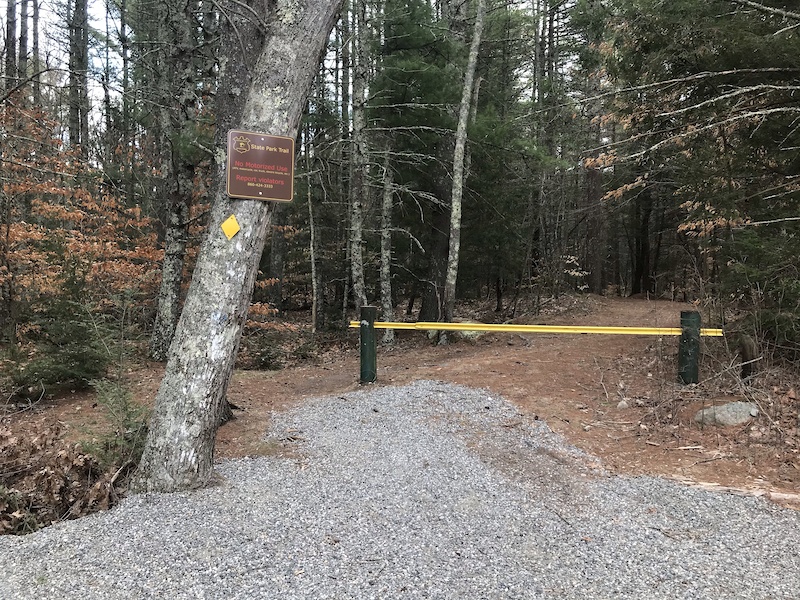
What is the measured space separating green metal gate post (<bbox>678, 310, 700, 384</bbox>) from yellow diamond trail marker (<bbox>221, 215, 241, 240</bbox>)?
16.9 ft

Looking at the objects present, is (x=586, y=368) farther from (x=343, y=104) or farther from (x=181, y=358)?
(x=343, y=104)

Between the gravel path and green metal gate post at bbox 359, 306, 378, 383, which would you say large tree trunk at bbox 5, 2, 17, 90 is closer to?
green metal gate post at bbox 359, 306, 378, 383

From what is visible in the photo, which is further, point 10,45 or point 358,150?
point 358,150

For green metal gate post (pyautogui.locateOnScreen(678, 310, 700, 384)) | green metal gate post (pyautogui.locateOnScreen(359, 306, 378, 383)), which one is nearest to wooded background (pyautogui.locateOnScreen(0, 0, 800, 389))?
green metal gate post (pyautogui.locateOnScreen(678, 310, 700, 384))

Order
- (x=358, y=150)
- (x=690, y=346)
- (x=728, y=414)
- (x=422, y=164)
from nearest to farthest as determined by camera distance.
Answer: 1. (x=728, y=414)
2. (x=690, y=346)
3. (x=358, y=150)
4. (x=422, y=164)

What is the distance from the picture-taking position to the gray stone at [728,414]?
→ 17.0 feet

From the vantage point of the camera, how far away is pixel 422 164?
11852 millimetres

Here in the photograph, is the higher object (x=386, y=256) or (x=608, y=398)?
(x=386, y=256)

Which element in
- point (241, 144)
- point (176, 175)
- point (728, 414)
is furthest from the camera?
point (176, 175)

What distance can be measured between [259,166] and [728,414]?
5.05 metres

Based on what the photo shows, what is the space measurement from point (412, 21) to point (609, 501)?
10697 millimetres

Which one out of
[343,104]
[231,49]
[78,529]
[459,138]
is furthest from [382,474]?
[343,104]

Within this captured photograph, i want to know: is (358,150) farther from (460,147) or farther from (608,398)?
(608,398)

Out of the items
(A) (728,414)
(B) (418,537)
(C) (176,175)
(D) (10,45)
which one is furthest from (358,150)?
A: (B) (418,537)
